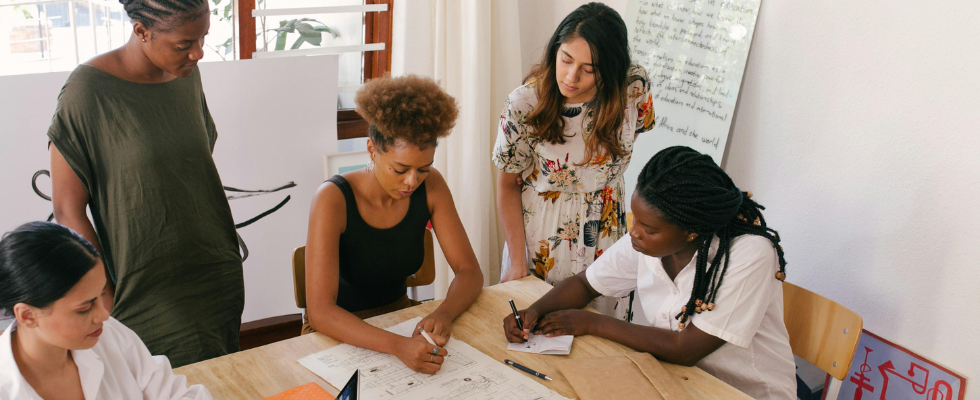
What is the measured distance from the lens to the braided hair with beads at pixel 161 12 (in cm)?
134

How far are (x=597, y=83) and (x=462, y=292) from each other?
698 mm

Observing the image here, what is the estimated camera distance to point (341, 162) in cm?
258

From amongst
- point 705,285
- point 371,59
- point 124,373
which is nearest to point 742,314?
point 705,285

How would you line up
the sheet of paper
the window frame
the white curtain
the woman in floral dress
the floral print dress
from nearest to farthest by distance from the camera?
the sheet of paper
the woman in floral dress
the floral print dress
the white curtain
the window frame

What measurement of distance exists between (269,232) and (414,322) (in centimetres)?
116

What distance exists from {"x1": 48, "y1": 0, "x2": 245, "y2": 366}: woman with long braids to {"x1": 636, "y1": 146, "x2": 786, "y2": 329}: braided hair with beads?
41.5 inches

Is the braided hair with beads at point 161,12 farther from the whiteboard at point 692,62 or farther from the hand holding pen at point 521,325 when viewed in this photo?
the whiteboard at point 692,62

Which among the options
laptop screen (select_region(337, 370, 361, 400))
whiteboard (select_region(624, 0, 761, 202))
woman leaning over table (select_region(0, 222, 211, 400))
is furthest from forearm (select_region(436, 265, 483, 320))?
whiteboard (select_region(624, 0, 761, 202))

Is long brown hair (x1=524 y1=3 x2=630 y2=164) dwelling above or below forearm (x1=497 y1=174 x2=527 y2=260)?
above

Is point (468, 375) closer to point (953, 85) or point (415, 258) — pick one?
point (415, 258)

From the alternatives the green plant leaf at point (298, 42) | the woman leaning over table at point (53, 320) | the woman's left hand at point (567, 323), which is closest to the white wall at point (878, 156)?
the woman's left hand at point (567, 323)

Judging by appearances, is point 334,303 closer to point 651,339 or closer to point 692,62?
point 651,339

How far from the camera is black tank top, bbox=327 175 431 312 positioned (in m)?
1.68

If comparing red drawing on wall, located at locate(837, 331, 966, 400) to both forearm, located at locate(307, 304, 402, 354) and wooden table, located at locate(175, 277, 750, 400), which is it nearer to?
wooden table, located at locate(175, 277, 750, 400)
